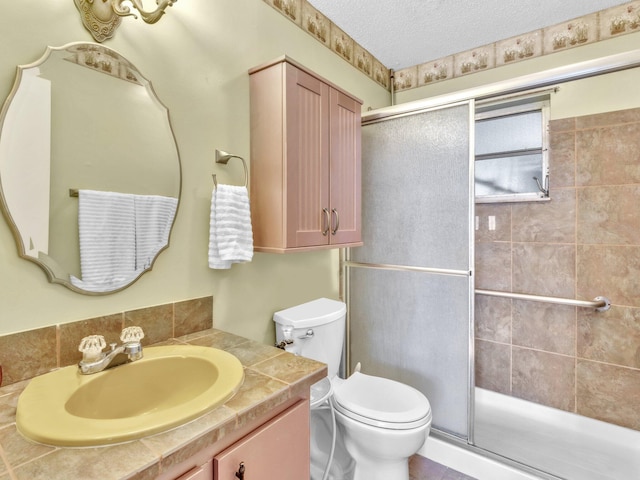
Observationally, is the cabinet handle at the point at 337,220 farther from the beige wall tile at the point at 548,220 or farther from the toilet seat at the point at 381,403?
the beige wall tile at the point at 548,220

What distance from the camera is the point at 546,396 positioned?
221cm

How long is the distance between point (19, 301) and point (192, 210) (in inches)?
22.7

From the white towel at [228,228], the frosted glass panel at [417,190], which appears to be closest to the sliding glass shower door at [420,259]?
the frosted glass panel at [417,190]

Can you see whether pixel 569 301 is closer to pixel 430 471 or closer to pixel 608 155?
pixel 608 155

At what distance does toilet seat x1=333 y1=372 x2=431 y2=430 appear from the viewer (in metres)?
1.42

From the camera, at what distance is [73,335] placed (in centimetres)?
97

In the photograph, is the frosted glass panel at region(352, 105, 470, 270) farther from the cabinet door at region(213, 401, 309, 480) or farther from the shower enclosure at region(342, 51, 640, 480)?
the cabinet door at region(213, 401, 309, 480)

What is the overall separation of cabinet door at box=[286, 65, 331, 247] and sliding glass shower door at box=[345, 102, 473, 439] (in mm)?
569

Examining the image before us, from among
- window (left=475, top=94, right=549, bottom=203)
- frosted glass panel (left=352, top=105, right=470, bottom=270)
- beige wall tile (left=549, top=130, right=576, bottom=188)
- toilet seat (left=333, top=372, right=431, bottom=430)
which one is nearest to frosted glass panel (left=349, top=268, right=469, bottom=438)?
frosted glass panel (left=352, top=105, right=470, bottom=270)

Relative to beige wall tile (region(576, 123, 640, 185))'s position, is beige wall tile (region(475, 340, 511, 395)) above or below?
below

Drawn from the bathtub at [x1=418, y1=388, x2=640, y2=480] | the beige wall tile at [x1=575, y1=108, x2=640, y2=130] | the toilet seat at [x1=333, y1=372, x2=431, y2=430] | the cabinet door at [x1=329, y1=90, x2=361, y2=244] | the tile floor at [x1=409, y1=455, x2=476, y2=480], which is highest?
the beige wall tile at [x1=575, y1=108, x2=640, y2=130]

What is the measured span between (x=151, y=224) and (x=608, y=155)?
8.08 ft

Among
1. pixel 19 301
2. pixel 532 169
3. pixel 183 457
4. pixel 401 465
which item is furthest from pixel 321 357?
pixel 532 169

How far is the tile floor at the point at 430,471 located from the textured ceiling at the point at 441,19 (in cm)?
253
